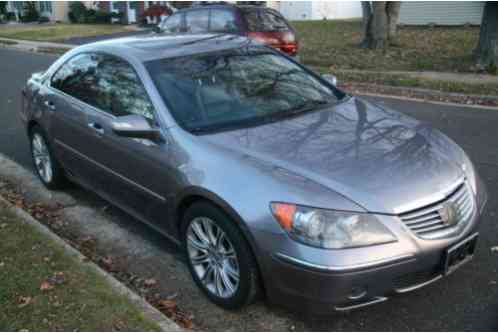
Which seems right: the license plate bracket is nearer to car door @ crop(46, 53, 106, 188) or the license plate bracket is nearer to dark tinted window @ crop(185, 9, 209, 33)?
car door @ crop(46, 53, 106, 188)

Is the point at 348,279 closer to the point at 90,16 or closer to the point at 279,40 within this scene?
the point at 279,40

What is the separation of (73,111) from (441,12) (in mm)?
19743

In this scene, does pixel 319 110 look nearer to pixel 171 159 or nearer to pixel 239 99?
pixel 239 99

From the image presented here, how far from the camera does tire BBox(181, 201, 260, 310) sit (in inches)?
121

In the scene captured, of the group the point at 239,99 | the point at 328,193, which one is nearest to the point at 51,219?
the point at 239,99

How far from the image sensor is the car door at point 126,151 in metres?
3.70

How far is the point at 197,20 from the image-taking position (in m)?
12.6

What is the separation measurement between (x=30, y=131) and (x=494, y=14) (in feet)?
30.2

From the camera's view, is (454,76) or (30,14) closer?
(454,76)

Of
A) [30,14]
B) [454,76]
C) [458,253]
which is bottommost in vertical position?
[458,253]

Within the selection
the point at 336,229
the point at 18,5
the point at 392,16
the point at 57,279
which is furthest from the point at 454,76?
the point at 18,5

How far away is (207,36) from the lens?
4785mm

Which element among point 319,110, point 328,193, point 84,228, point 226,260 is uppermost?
point 319,110

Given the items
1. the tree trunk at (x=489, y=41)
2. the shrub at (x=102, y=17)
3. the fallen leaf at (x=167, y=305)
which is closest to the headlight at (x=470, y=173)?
the fallen leaf at (x=167, y=305)
